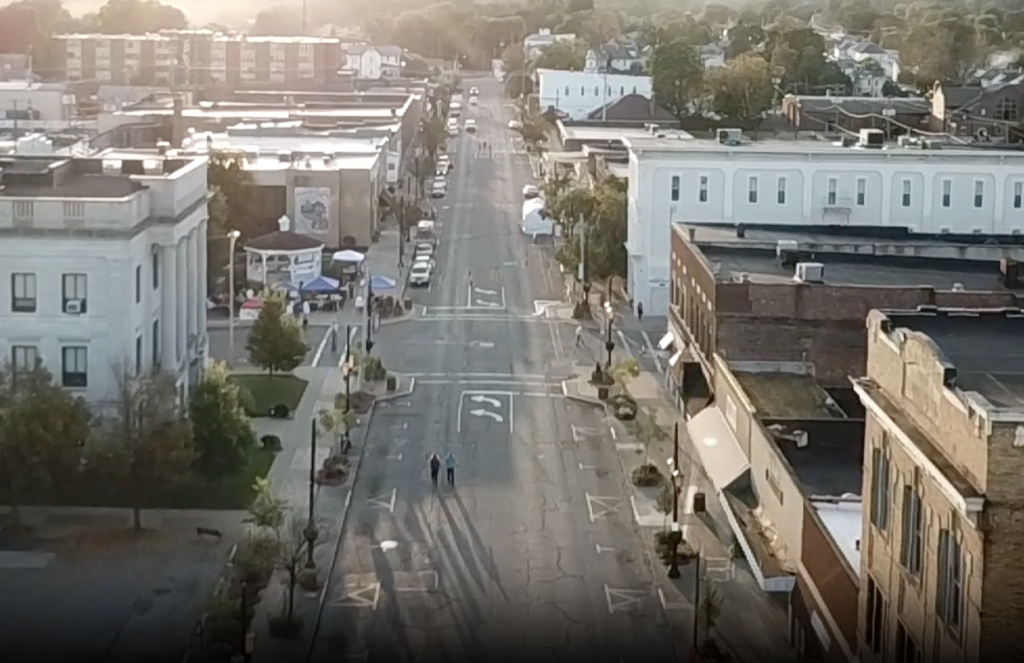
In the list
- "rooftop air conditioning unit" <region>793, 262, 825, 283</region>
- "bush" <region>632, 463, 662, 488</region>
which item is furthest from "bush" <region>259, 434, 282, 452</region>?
"rooftop air conditioning unit" <region>793, 262, 825, 283</region>

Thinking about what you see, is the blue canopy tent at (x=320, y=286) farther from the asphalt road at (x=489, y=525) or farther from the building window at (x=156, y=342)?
the building window at (x=156, y=342)

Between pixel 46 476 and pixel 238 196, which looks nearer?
pixel 46 476

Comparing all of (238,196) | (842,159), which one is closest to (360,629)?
(842,159)

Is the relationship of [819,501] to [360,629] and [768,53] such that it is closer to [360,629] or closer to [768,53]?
[360,629]

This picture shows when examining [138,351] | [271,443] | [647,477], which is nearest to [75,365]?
[138,351]

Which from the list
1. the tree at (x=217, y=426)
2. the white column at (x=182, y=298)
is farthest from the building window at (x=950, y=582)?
the white column at (x=182, y=298)

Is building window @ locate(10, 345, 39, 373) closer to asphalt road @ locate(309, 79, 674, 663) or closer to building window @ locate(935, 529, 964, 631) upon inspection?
asphalt road @ locate(309, 79, 674, 663)
